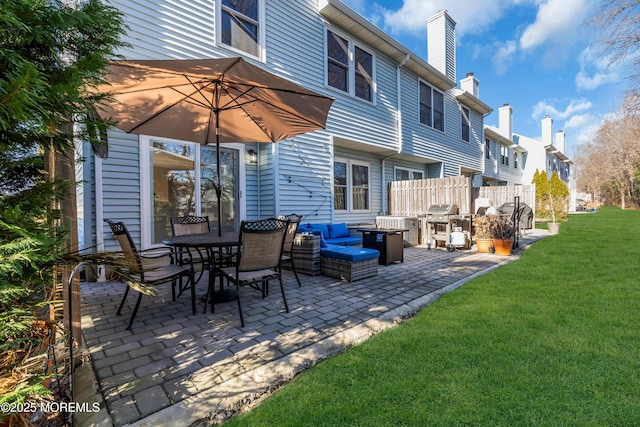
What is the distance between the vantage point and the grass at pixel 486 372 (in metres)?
1.67

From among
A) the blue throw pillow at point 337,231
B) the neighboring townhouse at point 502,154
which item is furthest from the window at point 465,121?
the blue throw pillow at point 337,231

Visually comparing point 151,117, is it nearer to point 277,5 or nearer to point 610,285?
point 277,5

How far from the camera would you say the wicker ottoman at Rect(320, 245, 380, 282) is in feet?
15.4

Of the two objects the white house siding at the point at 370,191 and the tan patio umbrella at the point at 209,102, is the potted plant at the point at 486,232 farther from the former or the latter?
the tan patio umbrella at the point at 209,102

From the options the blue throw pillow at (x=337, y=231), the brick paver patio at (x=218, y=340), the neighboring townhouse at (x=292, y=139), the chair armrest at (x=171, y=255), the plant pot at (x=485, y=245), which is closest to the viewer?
the brick paver patio at (x=218, y=340)

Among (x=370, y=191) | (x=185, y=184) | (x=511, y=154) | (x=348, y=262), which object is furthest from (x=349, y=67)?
(x=511, y=154)

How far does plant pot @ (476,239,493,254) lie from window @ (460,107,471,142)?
762 centimetres

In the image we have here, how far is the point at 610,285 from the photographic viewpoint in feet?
13.8

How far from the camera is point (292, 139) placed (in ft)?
22.6

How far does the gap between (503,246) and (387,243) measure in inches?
122

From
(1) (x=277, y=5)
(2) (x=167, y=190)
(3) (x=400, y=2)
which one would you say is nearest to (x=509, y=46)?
(3) (x=400, y=2)

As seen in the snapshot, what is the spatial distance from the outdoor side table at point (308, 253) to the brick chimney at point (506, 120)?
21.1m

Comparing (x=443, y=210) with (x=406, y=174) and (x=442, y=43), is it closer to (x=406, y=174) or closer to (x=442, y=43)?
(x=406, y=174)

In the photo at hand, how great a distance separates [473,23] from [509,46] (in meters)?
3.73
